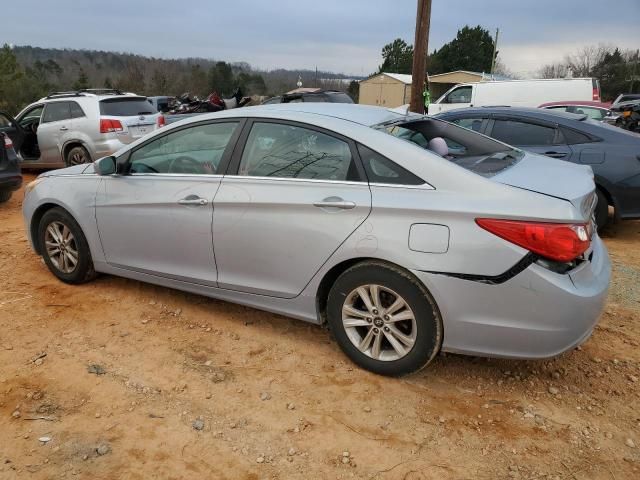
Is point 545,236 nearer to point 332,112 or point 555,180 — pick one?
point 555,180

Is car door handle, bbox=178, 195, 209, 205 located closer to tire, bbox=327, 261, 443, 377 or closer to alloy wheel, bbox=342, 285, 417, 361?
tire, bbox=327, 261, 443, 377

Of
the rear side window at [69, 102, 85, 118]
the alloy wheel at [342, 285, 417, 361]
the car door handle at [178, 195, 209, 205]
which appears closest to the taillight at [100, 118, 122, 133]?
the rear side window at [69, 102, 85, 118]

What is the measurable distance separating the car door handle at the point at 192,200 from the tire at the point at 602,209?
14.8 ft

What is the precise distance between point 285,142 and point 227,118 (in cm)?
52

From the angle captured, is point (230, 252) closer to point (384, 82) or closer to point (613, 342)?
point (613, 342)

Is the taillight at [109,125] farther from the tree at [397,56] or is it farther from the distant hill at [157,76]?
the tree at [397,56]

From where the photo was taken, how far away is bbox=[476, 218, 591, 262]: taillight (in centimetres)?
247

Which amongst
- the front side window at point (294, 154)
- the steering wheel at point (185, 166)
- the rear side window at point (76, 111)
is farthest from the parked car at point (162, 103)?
the front side window at point (294, 154)

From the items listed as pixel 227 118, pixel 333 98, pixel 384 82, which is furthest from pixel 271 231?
pixel 384 82

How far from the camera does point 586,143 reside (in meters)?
5.82

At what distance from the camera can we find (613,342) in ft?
11.3

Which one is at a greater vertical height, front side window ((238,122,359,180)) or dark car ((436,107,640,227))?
front side window ((238,122,359,180))

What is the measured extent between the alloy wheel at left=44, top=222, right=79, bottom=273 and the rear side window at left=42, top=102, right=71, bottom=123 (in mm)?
6163

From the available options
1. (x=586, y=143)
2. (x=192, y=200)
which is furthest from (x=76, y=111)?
(x=586, y=143)
